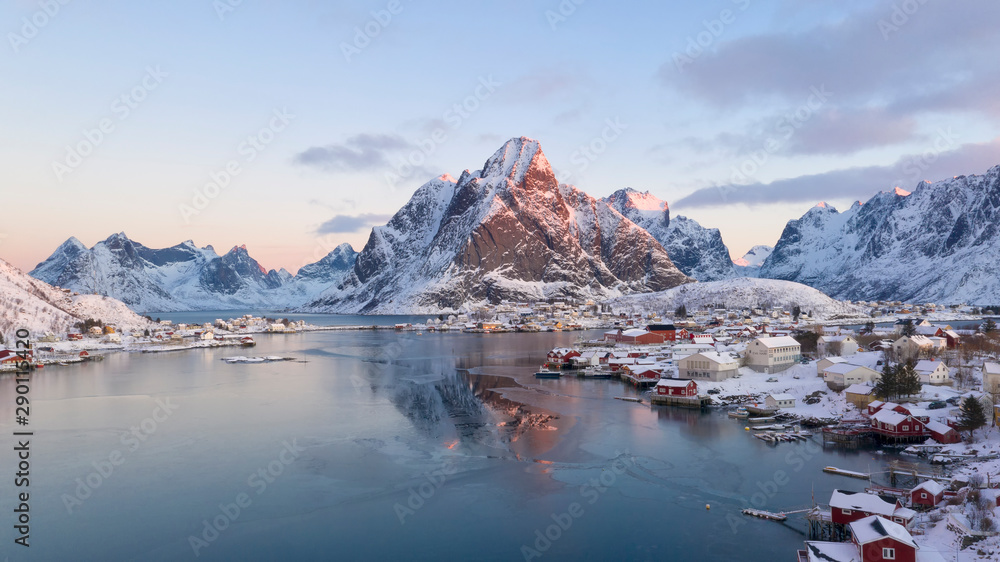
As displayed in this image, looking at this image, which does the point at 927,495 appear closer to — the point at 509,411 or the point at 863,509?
the point at 863,509

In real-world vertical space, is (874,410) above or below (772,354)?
below

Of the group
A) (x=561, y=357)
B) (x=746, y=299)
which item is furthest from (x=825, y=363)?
(x=746, y=299)

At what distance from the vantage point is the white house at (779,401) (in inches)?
1351

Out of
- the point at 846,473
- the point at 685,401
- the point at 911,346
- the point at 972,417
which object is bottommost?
the point at 846,473

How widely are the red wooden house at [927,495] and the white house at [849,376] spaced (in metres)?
17.8

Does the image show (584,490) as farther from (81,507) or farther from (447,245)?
(447,245)

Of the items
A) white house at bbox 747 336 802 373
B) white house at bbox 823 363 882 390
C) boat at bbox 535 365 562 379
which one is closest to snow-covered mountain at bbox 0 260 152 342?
boat at bbox 535 365 562 379

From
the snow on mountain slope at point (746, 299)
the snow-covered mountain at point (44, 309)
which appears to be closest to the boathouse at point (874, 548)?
the snow-covered mountain at point (44, 309)

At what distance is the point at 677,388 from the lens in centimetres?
3772

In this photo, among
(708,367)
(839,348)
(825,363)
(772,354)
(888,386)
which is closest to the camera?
(888,386)

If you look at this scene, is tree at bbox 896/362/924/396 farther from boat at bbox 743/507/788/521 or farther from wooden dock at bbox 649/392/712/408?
boat at bbox 743/507/788/521

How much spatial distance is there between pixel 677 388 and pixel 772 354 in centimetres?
1133

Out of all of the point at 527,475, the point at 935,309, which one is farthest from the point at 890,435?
the point at 935,309

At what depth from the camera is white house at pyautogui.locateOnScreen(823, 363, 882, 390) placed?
36.4 metres
